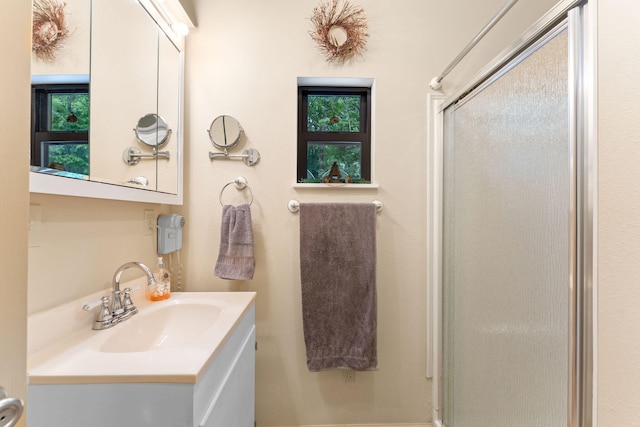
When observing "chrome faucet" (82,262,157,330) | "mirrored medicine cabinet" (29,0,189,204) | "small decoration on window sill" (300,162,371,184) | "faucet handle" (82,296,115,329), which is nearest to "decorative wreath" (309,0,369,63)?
"small decoration on window sill" (300,162,371,184)

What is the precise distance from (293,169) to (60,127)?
857mm

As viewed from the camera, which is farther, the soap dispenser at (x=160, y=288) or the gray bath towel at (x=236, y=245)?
the gray bath towel at (x=236, y=245)

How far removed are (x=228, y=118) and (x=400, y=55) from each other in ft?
3.02

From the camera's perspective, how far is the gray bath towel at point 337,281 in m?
1.33

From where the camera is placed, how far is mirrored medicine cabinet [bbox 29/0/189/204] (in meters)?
0.72

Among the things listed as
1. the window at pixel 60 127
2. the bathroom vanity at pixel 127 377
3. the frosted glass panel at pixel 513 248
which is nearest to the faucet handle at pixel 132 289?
the bathroom vanity at pixel 127 377

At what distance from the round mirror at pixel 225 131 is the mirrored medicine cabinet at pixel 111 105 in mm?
162

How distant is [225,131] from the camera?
4.42 ft

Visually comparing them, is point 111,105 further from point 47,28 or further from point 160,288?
point 160,288

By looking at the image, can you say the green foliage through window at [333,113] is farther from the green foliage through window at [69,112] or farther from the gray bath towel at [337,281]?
the green foliage through window at [69,112]

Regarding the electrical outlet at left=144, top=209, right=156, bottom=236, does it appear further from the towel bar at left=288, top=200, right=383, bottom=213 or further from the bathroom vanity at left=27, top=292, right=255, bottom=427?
the towel bar at left=288, top=200, right=383, bottom=213

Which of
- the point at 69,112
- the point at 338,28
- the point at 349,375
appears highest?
the point at 338,28

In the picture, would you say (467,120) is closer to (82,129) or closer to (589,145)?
(589,145)

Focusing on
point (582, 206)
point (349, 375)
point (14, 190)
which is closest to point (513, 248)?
point (582, 206)
